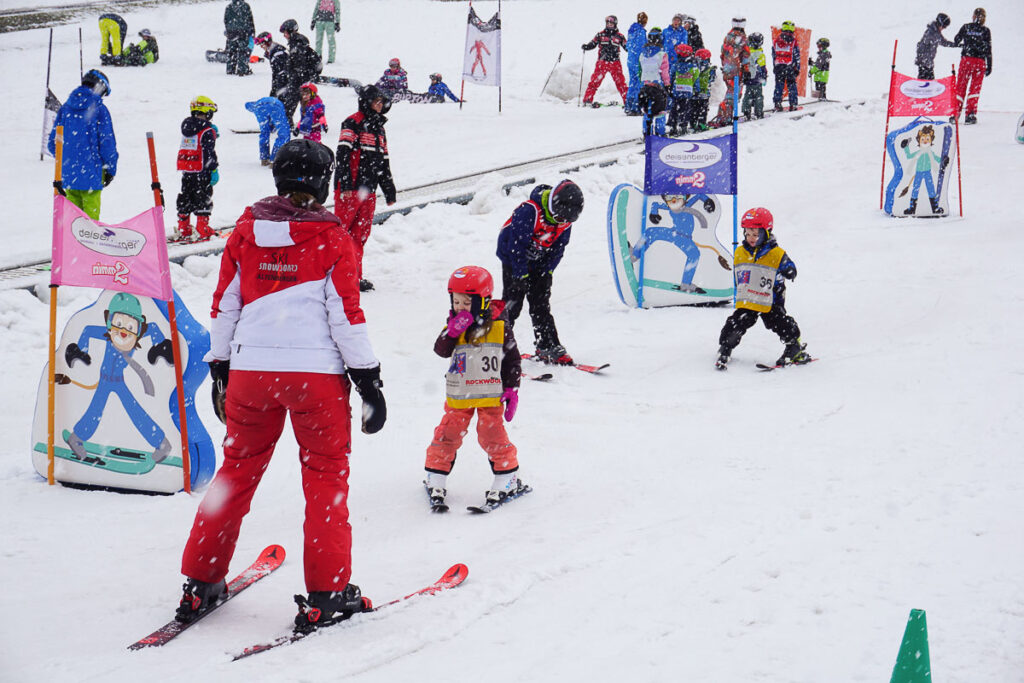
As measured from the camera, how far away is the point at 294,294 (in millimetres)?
3547

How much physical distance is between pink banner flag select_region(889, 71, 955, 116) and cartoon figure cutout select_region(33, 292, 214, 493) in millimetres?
10423

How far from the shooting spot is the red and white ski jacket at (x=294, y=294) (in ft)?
11.6

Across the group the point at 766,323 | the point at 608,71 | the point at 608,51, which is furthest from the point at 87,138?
the point at 608,71

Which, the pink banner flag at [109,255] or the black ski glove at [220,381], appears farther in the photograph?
the pink banner flag at [109,255]

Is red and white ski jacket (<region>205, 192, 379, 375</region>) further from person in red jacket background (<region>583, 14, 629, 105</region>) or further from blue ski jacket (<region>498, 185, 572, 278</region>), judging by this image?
person in red jacket background (<region>583, 14, 629, 105</region>)

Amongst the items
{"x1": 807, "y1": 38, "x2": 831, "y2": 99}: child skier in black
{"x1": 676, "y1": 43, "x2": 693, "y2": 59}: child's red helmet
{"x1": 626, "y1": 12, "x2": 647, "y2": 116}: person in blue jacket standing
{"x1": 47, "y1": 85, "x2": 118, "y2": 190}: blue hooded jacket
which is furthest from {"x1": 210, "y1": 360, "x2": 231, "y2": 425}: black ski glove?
{"x1": 807, "y1": 38, "x2": 831, "y2": 99}: child skier in black

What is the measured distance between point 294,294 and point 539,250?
415cm

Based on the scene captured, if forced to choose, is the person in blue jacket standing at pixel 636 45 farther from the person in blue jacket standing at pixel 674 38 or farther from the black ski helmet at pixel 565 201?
the black ski helmet at pixel 565 201

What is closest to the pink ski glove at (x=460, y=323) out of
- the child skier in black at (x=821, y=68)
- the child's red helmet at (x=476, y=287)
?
the child's red helmet at (x=476, y=287)

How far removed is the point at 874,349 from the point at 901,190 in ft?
17.6

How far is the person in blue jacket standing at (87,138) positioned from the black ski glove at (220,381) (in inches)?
234

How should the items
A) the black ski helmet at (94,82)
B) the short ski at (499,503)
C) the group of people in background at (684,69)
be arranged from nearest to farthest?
1. the short ski at (499,503)
2. the black ski helmet at (94,82)
3. the group of people in background at (684,69)

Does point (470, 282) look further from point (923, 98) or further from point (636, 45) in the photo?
point (636, 45)

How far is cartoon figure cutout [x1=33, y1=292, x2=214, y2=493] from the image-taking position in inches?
199
